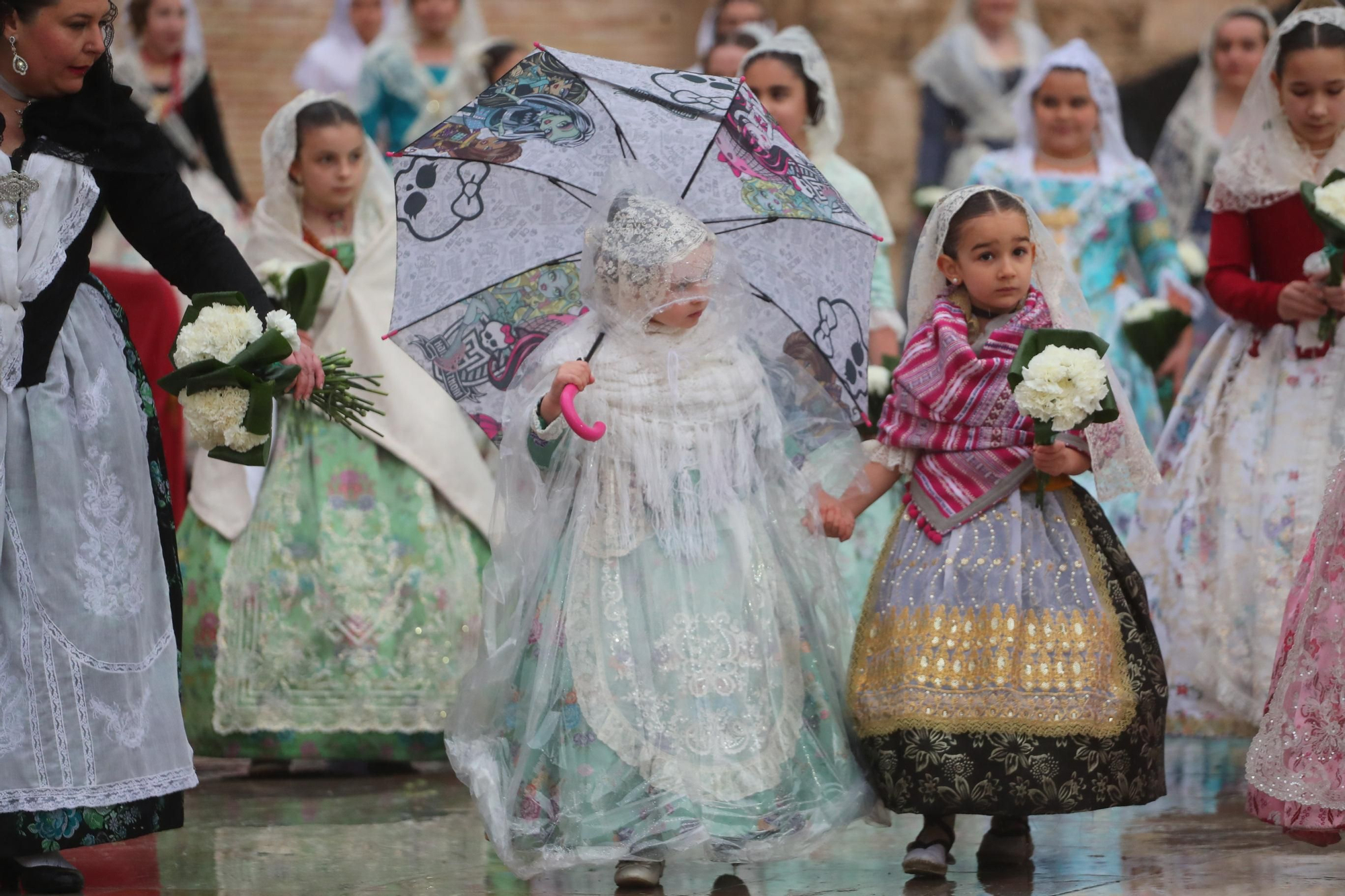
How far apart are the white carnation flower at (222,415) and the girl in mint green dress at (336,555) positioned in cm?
201

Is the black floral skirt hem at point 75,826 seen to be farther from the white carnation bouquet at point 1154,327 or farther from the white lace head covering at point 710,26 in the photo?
the white lace head covering at point 710,26

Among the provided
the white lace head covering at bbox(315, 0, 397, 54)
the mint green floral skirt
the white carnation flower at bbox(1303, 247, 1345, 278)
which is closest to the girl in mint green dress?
the mint green floral skirt

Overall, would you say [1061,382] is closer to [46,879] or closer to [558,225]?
[558,225]

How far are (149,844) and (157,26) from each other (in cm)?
531

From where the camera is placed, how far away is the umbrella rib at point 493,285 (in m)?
5.34

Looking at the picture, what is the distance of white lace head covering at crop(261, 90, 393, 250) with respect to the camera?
7.23 m

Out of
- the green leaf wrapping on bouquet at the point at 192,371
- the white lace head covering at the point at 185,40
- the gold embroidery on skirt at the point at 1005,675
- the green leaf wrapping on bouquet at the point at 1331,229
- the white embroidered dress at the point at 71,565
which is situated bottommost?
the gold embroidery on skirt at the point at 1005,675

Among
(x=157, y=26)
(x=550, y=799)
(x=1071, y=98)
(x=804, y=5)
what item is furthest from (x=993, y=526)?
(x=804, y=5)

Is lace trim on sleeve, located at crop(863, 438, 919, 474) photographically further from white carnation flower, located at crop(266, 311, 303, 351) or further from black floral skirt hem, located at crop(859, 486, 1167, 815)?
white carnation flower, located at crop(266, 311, 303, 351)

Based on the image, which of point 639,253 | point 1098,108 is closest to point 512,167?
point 639,253

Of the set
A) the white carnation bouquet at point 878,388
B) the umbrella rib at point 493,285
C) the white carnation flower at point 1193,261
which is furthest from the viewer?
the white carnation flower at point 1193,261

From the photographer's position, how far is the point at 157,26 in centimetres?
980

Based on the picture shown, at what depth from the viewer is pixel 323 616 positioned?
684cm

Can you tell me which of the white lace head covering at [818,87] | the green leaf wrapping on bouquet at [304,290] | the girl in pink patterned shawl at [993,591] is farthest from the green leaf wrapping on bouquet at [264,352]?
the white lace head covering at [818,87]
